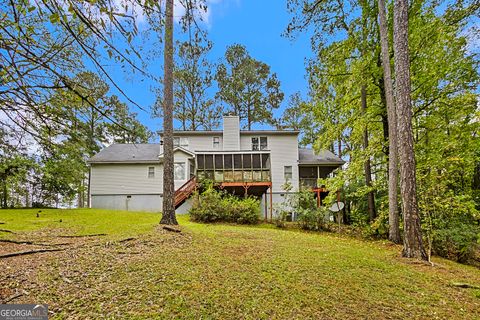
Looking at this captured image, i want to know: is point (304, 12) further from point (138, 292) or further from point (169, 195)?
point (138, 292)

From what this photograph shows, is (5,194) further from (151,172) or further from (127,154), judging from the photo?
(151,172)

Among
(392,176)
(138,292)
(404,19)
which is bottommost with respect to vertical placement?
(138,292)

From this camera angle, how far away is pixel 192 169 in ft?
58.7

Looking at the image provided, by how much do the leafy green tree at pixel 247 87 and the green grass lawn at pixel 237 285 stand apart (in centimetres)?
1899

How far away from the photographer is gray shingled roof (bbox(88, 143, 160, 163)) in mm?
17938

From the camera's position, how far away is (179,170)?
57.3 ft

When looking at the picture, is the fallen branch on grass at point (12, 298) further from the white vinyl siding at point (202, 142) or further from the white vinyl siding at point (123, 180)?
the white vinyl siding at point (202, 142)

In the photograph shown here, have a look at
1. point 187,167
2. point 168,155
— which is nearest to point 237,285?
point 168,155

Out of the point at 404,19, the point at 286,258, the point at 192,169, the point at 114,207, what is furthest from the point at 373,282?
the point at 114,207

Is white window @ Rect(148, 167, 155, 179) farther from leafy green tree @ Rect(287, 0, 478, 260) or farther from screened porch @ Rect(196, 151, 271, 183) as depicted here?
leafy green tree @ Rect(287, 0, 478, 260)

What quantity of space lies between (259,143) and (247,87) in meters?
7.61

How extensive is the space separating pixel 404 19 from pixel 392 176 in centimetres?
460

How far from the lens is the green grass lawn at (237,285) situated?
9.72ft

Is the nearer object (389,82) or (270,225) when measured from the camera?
(389,82)
